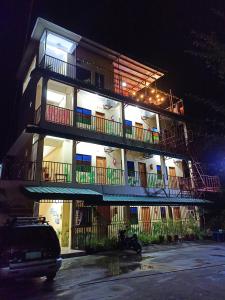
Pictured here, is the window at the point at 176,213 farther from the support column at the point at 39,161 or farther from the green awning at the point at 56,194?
the support column at the point at 39,161

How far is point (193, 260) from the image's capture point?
10.2 m

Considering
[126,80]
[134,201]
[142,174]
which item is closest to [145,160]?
[142,174]

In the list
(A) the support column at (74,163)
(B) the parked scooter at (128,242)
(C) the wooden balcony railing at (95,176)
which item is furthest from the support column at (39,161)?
(B) the parked scooter at (128,242)

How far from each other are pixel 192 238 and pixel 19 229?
14714 mm

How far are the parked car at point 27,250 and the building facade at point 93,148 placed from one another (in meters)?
4.13

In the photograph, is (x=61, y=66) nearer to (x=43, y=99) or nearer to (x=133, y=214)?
(x=43, y=99)

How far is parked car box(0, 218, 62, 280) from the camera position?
628 centimetres

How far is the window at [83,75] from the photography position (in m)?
18.4

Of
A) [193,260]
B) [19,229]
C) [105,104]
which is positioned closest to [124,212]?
[193,260]

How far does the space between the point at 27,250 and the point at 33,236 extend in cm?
49

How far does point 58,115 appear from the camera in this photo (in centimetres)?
1518

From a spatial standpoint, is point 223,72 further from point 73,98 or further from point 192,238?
point 192,238

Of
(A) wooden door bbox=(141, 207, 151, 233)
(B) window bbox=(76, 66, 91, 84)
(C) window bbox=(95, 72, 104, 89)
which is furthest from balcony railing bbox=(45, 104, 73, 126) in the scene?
(A) wooden door bbox=(141, 207, 151, 233)

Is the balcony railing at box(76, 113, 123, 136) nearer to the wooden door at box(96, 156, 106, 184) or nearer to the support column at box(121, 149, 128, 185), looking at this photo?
the support column at box(121, 149, 128, 185)
